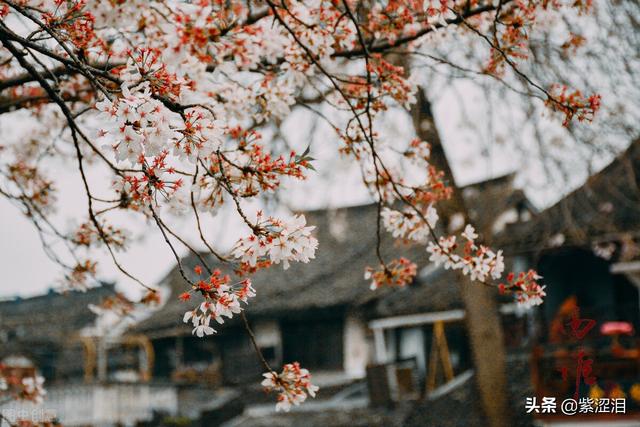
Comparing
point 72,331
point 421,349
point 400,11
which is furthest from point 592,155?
point 72,331

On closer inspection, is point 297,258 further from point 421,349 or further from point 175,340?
point 175,340

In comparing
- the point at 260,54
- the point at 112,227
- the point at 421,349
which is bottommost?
the point at 421,349

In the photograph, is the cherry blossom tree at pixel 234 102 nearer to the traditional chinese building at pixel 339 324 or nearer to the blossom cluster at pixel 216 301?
the blossom cluster at pixel 216 301

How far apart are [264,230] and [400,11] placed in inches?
69.2

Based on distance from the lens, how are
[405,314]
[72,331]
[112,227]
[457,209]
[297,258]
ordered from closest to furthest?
[297,258] < [112,227] < [457,209] < [405,314] < [72,331]

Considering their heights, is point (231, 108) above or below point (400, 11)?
below

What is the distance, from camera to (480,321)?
27.1 ft

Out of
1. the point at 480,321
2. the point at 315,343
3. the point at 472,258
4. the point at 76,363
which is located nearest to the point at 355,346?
the point at 315,343

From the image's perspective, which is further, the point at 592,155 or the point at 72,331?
the point at 72,331

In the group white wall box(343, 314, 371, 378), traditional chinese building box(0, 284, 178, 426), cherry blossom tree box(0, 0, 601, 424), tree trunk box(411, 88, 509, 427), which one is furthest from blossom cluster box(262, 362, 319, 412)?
white wall box(343, 314, 371, 378)

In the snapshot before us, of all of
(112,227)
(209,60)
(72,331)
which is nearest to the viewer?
(209,60)

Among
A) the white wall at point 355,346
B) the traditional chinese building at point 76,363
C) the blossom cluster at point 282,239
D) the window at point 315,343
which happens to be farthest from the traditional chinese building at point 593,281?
the window at point 315,343

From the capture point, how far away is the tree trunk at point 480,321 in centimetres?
809

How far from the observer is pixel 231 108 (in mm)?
3893
